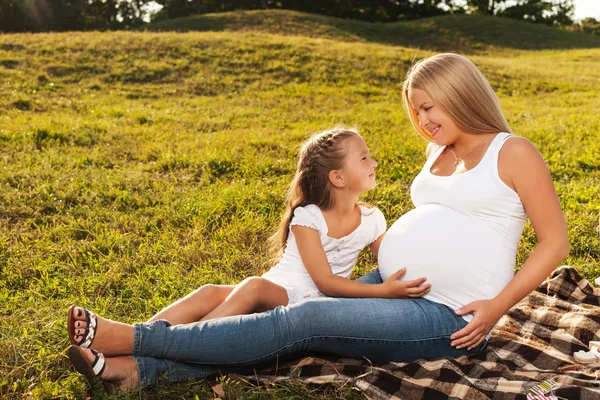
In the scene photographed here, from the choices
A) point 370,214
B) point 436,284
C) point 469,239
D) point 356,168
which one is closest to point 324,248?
point 370,214

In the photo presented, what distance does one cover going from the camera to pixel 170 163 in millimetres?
6684

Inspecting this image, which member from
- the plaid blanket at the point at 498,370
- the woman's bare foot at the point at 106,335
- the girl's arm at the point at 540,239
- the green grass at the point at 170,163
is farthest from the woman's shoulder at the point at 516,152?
the woman's bare foot at the point at 106,335

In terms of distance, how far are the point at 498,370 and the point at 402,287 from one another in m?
0.58

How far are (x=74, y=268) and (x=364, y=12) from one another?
36802mm

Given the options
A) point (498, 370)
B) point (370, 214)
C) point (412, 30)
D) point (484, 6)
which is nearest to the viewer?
point (498, 370)

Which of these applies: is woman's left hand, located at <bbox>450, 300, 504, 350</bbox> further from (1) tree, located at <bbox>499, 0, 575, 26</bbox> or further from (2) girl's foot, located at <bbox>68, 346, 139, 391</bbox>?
(1) tree, located at <bbox>499, 0, 575, 26</bbox>

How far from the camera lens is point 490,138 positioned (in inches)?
119

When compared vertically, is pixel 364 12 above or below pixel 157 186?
above

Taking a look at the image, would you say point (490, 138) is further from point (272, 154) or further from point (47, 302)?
point (272, 154)

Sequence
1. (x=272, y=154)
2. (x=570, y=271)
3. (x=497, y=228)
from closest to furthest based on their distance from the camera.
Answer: (x=497, y=228) < (x=570, y=271) < (x=272, y=154)

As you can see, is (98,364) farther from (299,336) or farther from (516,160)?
(516,160)

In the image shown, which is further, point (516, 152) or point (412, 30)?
point (412, 30)

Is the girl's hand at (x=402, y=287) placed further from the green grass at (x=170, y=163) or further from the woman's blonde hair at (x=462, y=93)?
the woman's blonde hair at (x=462, y=93)

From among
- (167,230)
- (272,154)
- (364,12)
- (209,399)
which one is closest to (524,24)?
(364,12)
